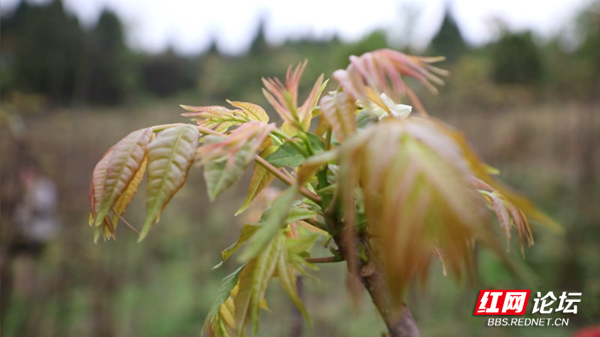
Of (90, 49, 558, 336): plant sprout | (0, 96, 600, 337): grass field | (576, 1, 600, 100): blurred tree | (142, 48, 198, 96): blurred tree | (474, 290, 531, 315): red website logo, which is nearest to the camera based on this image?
(90, 49, 558, 336): plant sprout

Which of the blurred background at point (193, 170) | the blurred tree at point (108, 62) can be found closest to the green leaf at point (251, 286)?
the blurred background at point (193, 170)

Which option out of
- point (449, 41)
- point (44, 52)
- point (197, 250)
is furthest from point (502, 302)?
point (44, 52)

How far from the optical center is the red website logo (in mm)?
680

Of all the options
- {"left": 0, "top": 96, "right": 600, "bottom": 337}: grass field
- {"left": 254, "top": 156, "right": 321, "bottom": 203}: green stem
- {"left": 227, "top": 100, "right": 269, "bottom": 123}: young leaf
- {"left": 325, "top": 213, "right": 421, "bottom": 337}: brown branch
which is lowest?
{"left": 0, "top": 96, "right": 600, "bottom": 337}: grass field

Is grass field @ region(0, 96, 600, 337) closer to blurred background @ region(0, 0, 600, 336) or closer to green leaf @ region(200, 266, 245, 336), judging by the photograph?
blurred background @ region(0, 0, 600, 336)

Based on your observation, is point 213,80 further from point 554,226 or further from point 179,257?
point 554,226

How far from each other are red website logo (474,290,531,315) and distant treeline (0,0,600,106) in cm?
295

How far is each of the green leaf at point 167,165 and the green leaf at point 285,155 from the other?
7cm

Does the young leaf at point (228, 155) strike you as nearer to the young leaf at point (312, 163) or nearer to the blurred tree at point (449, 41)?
the young leaf at point (312, 163)

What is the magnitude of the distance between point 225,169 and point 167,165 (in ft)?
0.16

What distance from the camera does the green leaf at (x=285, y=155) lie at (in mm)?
387

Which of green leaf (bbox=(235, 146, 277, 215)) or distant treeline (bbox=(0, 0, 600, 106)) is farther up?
green leaf (bbox=(235, 146, 277, 215))

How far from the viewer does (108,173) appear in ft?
1.12

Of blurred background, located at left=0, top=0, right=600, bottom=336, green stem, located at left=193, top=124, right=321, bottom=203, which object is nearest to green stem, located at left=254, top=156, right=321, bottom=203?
green stem, located at left=193, top=124, right=321, bottom=203
